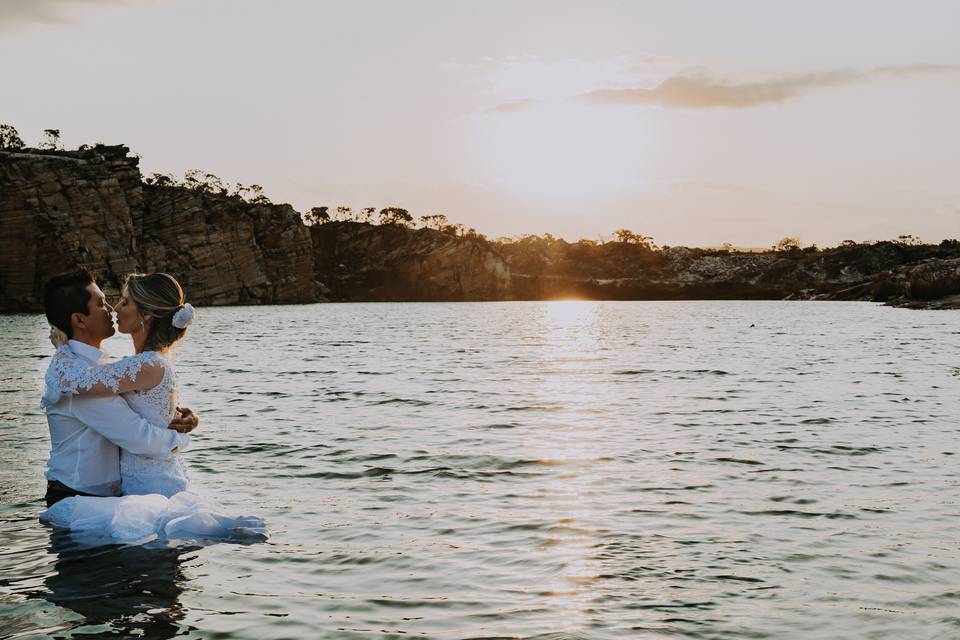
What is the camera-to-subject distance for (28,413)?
22.2 m

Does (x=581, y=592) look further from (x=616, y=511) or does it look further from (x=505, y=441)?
(x=505, y=441)

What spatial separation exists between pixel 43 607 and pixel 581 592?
5011mm

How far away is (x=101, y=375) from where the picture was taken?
9586mm

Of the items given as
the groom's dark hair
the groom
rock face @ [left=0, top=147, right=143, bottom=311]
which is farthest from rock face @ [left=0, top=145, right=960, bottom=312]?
the groom's dark hair

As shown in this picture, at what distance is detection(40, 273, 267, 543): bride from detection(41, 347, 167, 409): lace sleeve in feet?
0.03

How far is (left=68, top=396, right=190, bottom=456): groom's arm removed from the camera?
9773 mm

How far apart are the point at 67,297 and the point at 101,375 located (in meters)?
0.87

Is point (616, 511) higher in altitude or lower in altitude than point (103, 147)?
lower

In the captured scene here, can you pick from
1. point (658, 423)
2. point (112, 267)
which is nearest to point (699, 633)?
point (658, 423)

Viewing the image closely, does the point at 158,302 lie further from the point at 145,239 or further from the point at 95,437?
the point at 145,239

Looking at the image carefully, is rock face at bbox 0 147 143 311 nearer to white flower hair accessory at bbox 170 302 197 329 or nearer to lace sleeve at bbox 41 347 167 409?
lace sleeve at bbox 41 347 167 409

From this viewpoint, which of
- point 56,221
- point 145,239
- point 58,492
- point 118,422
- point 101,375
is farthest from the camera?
point 145,239

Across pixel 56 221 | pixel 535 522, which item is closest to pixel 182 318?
pixel 535 522

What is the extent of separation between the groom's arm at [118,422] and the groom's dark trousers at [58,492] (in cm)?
93
